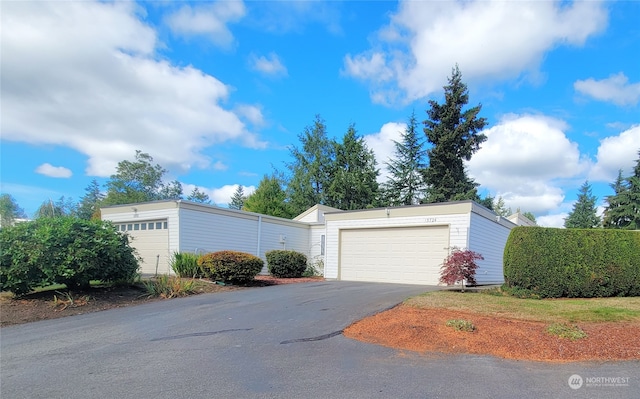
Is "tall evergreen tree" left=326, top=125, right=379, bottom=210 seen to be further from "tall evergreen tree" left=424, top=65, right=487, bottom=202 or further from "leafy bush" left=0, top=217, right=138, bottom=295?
"leafy bush" left=0, top=217, right=138, bottom=295

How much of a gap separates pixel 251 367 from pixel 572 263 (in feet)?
30.6

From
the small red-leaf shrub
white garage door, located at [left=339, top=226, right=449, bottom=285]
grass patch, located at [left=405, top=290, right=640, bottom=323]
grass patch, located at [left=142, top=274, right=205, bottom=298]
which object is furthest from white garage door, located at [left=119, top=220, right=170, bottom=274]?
grass patch, located at [left=405, top=290, right=640, bottom=323]

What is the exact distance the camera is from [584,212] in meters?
49.5

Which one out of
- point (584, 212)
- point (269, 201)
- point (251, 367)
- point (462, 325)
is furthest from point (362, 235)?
point (584, 212)

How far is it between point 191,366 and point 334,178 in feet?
108

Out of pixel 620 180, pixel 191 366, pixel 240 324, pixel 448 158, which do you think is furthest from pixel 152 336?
pixel 620 180

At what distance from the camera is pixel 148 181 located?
45406 mm

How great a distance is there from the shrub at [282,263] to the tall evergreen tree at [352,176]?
736 inches

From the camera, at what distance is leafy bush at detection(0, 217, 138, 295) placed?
8.54 meters

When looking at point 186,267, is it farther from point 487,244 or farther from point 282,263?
point 487,244

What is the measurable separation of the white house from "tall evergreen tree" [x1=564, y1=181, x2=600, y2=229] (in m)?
39.2

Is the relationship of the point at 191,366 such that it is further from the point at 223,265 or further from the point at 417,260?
the point at 417,260

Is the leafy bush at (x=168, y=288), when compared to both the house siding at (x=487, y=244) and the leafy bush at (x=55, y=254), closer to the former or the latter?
the leafy bush at (x=55, y=254)

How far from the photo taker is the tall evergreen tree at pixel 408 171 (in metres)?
34.1
